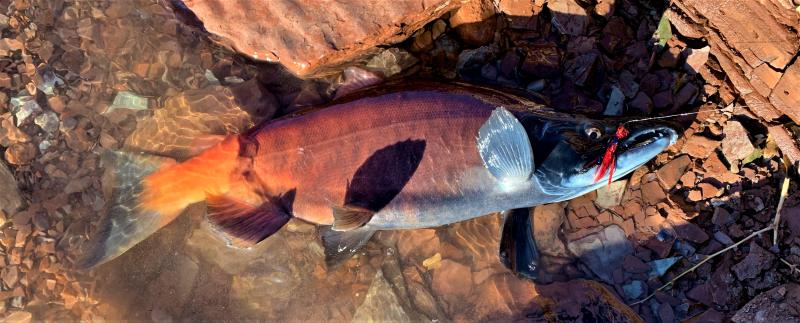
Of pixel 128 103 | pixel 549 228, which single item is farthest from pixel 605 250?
pixel 128 103

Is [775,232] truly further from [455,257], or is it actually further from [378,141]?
[378,141]

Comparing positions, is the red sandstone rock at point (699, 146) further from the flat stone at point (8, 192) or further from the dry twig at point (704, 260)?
the flat stone at point (8, 192)

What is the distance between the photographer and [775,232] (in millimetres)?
4277

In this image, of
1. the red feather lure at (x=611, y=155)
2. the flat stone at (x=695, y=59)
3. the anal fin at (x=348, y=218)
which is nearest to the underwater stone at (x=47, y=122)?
the anal fin at (x=348, y=218)

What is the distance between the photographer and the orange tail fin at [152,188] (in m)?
3.96

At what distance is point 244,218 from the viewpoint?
12.8 feet

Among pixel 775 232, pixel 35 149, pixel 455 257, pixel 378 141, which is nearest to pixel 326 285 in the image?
pixel 455 257

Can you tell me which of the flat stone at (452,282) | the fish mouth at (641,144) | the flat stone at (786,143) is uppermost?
the fish mouth at (641,144)

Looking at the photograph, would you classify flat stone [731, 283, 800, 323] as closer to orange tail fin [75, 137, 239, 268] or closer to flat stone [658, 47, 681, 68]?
flat stone [658, 47, 681, 68]

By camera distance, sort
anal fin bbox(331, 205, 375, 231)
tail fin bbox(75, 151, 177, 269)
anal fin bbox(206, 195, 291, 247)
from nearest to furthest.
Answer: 1. anal fin bbox(331, 205, 375, 231)
2. anal fin bbox(206, 195, 291, 247)
3. tail fin bbox(75, 151, 177, 269)

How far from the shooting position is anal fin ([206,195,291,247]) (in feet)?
12.7

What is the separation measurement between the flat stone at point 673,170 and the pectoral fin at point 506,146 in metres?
1.52

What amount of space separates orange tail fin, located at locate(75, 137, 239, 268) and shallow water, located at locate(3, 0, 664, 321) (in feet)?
1.34

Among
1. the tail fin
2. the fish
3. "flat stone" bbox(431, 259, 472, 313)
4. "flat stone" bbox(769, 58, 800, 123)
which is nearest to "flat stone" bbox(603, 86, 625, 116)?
the fish
